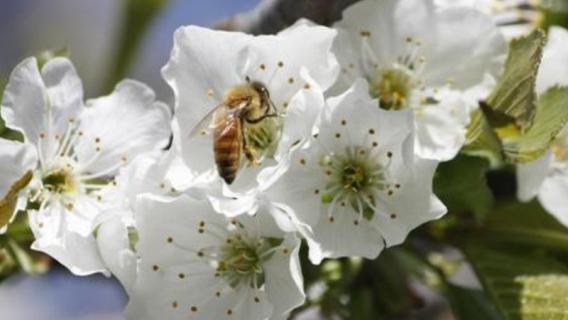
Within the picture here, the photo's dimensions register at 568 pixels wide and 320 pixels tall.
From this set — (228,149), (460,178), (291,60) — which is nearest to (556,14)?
(460,178)

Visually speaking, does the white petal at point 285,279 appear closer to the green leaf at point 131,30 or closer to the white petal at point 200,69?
the white petal at point 200,69

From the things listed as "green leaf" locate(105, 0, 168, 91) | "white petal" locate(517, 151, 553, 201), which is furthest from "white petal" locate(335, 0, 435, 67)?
"green leaf" locate(105, 0, 168, 91)

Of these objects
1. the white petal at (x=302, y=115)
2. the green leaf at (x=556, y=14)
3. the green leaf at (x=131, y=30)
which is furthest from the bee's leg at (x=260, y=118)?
the green leaf at (x=131, y=30)

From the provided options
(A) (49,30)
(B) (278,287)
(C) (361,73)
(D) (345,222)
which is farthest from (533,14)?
(A) (49,30)

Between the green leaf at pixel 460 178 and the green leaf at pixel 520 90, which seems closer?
the green leaf at pixel 520 90

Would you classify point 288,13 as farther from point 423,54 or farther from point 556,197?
point 556,197

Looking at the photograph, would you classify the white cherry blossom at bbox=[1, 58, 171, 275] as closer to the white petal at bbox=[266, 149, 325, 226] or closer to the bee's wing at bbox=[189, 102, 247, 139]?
the bee's wing at bbox=[189, 102, 247, 139]

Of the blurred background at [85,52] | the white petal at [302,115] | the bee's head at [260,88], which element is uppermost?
the white petal at [302,115]
